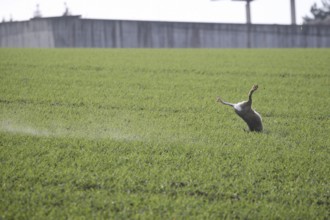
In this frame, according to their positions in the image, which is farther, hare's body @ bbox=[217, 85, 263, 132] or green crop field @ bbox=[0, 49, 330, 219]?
hare's body @ bbox=[217, 85, 263, 132]

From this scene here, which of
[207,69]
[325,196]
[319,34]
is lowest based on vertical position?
[325,196]

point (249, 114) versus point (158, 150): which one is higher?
point (249, 114)

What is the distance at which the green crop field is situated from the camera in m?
3.51

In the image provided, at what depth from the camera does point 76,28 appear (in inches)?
910

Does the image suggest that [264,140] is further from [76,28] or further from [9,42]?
[9,42]

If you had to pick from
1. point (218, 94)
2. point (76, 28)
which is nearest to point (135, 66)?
point (218, 94)

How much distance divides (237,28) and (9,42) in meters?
14.6

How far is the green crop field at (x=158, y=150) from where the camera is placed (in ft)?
11.5

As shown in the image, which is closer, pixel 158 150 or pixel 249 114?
pixel 158 150

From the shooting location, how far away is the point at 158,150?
4.84 m

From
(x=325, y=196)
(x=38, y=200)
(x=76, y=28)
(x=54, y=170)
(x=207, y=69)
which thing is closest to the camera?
(x=38, y=200)

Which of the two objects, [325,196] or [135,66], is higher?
[135,66]

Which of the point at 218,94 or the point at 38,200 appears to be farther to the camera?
the point at 218,94

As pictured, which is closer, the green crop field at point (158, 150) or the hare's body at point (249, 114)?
the green crop field at point (158, 150)
